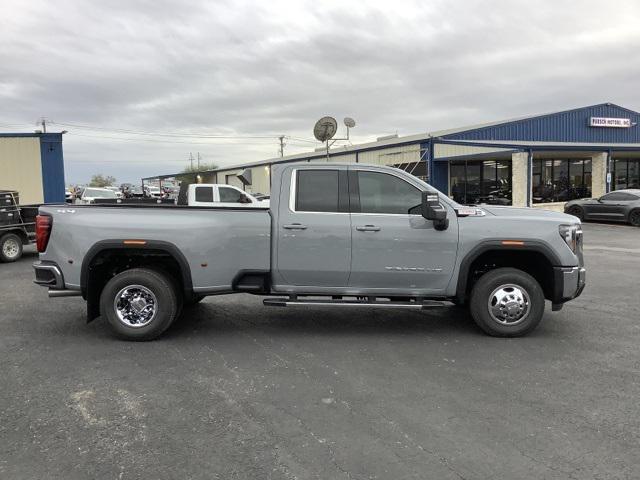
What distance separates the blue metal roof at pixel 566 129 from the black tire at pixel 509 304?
75.9 feet

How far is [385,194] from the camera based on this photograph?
5918 millimetres

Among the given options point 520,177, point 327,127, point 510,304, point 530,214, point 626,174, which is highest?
point 327,127

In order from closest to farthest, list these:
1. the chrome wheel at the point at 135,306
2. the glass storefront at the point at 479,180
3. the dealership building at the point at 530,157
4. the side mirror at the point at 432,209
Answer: the side mirror at the point at 432,209 < the chrome wheel at the point at 135,306 < the dealership building at the point at 530,157 < the glass storefront at the point at 479,180

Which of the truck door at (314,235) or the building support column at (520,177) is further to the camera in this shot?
the building support column at (520,177)

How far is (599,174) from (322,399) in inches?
1130

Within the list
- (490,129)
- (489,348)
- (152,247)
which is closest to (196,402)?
(152,247)

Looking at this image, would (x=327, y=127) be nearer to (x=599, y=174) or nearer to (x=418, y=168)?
(x=418, y=168)

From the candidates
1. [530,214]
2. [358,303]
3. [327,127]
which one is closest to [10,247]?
[327,127]

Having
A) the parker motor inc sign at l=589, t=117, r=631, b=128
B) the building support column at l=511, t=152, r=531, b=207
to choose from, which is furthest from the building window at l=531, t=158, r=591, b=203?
the building support column at l=511, t=152, r=531, b=207

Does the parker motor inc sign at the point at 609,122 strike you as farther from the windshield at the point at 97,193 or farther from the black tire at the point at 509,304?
the black tire at the point at 509,304

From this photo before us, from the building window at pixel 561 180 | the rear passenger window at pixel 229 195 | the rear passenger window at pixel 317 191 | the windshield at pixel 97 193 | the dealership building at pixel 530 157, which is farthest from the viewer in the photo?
the building window at pixel 561 180

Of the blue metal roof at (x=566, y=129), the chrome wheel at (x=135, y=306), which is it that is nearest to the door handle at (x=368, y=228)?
the chrome wheel at (x=135, y=306)

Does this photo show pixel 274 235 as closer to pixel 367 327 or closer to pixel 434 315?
pixel 367 327

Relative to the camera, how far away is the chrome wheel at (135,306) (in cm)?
578
